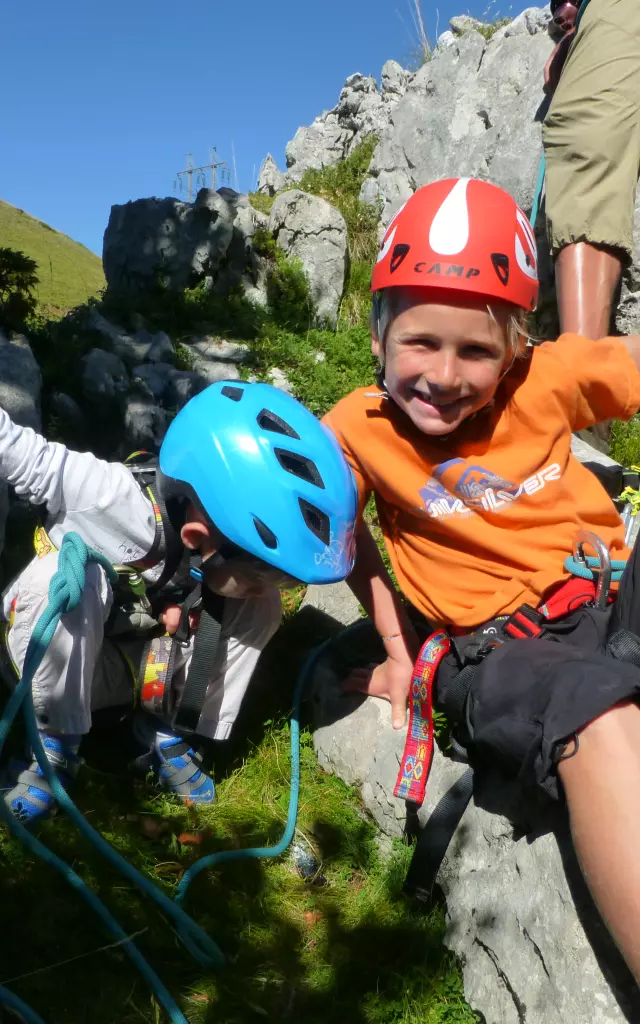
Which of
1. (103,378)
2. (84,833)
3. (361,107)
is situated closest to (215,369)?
(103,378)

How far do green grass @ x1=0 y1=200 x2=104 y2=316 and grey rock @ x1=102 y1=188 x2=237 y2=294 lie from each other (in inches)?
61.6

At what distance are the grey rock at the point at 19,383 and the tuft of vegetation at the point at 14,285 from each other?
48 cm

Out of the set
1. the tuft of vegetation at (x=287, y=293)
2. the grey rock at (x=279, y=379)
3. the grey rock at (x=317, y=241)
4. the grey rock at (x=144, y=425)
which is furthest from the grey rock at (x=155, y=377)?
the grey rock at (x=317, y=241)

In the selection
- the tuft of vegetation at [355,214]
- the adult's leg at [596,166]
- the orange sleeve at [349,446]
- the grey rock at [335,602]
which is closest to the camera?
the orange sleeve at [349,446]

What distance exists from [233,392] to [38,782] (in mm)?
1833

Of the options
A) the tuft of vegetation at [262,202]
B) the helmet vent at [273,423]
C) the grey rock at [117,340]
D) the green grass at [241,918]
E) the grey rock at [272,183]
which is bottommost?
the green grass at [241,918]

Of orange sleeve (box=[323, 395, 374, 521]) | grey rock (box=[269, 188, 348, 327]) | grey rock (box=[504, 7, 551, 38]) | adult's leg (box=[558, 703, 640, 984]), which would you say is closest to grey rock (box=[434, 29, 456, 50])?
grey rock (box=[504, 7, 551, 38])

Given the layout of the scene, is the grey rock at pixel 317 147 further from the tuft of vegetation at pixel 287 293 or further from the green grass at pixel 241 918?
the green grass at pixel 241 918

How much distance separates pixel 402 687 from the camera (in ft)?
11.4

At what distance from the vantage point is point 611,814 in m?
2.13

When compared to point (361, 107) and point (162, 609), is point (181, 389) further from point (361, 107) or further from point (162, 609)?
point (361, 107)

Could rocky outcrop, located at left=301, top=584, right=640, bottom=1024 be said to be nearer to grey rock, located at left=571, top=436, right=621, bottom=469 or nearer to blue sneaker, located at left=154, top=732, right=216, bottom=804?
blue sneaker, located at left=154, top=732, right=216, bottom=804

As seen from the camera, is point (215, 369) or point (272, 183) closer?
point (215, 369)

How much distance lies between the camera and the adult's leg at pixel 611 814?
2.04 metres
